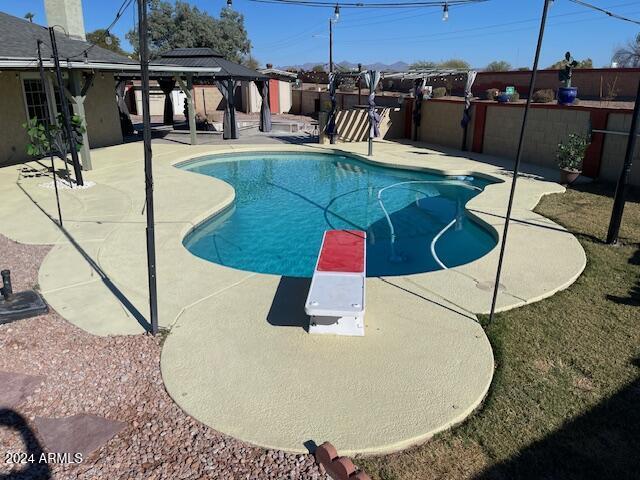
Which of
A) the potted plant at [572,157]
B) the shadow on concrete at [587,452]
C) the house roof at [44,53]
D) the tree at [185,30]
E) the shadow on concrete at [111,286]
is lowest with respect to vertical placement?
the shadow on concrete at [587,452]

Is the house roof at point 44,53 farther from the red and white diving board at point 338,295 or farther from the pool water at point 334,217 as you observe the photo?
the red and white diving board at point 338,295

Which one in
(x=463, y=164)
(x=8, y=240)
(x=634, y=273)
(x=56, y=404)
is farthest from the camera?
(x=463, y=164)

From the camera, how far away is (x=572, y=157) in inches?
528

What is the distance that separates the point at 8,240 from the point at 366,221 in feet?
25.3

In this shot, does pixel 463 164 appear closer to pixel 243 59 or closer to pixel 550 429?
pixel 550 429

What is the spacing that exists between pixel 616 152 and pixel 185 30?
48330 millimetres

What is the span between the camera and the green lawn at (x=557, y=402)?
4.02m

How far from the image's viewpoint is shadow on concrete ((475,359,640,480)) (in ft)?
12.9

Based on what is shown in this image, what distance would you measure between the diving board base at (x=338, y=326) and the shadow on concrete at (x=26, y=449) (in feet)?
9.83

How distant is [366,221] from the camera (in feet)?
39.5

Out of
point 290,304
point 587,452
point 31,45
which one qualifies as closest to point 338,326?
point 290,304

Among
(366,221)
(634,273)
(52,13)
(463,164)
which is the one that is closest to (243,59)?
(52,13)

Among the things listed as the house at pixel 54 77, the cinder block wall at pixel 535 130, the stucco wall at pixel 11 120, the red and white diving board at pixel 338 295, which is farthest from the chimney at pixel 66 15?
the red and white diving board at pixel 338 295

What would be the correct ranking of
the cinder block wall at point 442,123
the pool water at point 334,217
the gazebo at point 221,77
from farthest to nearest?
the gazebo at point 221,77, the cinder block wall at point 442,123, the pool water at point 334,217
